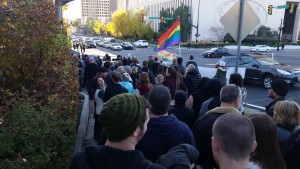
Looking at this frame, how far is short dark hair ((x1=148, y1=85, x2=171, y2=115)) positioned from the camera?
2953 millimetres

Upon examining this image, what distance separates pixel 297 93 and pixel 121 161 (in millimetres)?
13257

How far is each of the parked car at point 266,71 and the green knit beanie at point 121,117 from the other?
1369 centimetres

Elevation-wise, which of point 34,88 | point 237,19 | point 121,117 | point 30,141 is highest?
point 237,19

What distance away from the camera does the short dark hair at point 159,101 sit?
2953 mm

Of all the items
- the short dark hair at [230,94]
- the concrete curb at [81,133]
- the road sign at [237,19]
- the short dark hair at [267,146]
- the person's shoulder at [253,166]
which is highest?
the road sign at [237,19]

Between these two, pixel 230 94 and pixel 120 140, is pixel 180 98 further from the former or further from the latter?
pixel 120 140

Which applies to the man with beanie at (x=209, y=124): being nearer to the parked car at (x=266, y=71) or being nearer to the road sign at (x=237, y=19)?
the road sign at (x=237, y=19)

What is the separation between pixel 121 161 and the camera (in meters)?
1.77

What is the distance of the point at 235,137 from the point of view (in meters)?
1.81

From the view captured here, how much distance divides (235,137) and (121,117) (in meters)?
0.73

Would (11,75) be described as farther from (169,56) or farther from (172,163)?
(169,56)

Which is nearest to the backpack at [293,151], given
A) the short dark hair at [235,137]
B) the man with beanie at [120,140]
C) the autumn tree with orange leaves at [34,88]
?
the short dark hair at [235,137]

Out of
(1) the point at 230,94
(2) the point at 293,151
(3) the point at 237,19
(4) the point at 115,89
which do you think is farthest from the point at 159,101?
(3) the point at 237,19

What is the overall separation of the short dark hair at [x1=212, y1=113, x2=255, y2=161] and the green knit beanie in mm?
538
